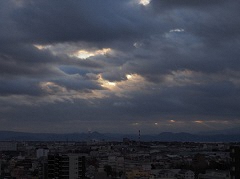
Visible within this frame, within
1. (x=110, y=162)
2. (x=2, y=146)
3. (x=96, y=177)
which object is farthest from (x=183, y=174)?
(x=2, y=146)

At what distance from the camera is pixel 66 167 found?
125ft

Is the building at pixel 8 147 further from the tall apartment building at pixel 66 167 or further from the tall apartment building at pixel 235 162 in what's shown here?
the tall apartment building at pixel 235 162

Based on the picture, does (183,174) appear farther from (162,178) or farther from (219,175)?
(219,175)

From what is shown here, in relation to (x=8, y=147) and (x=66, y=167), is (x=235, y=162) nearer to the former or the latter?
(x=66, y=167)

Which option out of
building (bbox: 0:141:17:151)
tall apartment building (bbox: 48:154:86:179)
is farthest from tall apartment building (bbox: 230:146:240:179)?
building (bbox: 0:141:17:151)

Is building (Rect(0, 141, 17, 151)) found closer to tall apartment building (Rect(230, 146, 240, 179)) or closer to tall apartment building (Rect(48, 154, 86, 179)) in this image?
tall apartment building (Rect(48, 154, 86, 179))

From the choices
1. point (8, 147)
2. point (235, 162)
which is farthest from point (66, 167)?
point (8, 147)

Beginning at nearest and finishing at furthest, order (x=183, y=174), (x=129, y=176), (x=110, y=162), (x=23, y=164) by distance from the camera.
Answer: (x=183, y=174) → (x=129, y=176) → (x=23, y=164) → (x=110, y=162)

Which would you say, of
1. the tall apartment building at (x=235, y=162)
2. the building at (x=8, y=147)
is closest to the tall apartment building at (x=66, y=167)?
the tall apartment building at (x=235, y=162)

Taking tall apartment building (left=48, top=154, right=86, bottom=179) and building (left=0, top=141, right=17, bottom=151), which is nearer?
tall apartment building (left=48, top=154, right=86, bottom=179)

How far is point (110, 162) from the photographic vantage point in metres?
99.2

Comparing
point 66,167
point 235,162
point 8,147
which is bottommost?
point 66,167

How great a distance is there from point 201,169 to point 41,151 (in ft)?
190

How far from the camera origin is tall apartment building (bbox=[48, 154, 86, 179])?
3794 cm
